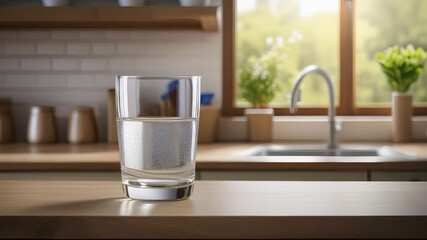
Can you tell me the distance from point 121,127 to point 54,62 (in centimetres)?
226

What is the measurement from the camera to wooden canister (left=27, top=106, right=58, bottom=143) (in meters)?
2.72

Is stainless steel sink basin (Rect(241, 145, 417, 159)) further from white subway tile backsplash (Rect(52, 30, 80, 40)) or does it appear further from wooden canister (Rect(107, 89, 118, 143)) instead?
white subway tile backsplash (Rect(52, 30, 80, 40))

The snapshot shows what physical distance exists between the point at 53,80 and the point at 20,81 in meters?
0.19

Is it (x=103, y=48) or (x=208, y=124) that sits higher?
(x=103, y=48)

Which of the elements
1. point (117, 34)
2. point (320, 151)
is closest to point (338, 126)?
point (320, 151)

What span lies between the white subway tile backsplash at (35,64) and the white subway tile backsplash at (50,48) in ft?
0.15

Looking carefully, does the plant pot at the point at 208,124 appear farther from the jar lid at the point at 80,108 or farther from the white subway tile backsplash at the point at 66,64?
the white subway tile backsplash at the point at 66,64

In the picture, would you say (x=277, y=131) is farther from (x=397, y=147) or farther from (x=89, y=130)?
(x=89, y=130)

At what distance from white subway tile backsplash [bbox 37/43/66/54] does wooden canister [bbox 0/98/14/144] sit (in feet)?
1.07

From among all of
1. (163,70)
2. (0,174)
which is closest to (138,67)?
(163,70)

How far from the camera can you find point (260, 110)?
2.79 meters

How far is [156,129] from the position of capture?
77 cm

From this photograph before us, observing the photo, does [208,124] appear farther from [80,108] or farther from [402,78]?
[402,78]

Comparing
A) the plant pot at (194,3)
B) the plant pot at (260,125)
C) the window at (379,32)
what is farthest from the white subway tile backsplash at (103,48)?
the window at (379,32)
